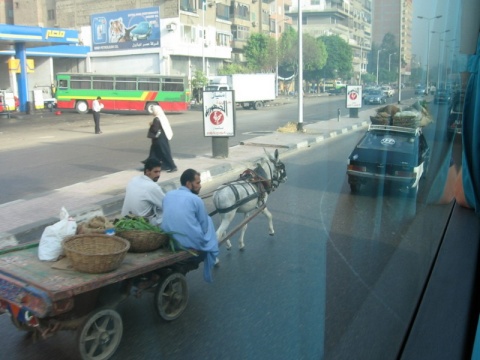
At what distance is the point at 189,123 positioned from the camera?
27406 millimetres

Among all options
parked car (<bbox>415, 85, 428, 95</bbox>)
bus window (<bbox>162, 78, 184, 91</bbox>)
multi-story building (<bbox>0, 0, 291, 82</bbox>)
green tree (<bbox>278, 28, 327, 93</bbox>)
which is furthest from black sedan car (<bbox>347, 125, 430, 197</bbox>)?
bus window (<bbox>162, 78, 184, 91</bbox>)

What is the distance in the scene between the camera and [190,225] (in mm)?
4480

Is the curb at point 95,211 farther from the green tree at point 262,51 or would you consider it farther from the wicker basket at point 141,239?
the green tree at point 262,51

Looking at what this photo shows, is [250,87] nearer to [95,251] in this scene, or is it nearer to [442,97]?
[442,97]

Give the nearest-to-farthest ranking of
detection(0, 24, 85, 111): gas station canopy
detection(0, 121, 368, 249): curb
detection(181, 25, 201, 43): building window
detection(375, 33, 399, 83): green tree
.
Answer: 1. detection(375, 33, 399, 83): green tree
2. detection(0, 121, 368, 249): curb
3. detection(0, 24, 85, 111): gas station canopy
4. detection(181, 25, 201, 43): building window

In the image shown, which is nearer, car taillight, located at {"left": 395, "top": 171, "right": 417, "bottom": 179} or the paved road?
the paved road

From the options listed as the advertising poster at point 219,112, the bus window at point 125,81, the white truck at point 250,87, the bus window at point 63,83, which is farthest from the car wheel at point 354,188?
the white truck at point 250,87

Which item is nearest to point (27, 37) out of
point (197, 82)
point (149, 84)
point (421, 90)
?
point (149, 84)

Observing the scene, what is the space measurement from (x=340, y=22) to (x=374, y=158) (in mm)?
2406

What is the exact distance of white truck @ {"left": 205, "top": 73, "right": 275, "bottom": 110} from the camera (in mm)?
38156

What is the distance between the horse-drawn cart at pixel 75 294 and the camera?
3367mm

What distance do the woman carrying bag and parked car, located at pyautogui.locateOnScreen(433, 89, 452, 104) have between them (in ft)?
24.2

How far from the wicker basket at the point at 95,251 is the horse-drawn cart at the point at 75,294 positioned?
0.06m

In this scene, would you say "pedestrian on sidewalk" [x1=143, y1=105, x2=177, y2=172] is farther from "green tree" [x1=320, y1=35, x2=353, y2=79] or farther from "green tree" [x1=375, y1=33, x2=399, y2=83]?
"green tree" [x1=375, y1=33, x2=399, y2=83]
